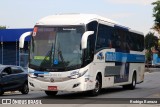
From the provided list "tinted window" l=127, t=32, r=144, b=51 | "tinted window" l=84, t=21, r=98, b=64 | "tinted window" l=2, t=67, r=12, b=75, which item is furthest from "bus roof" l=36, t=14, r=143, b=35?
"tinted window" l=127, t=32, r=144, b=51

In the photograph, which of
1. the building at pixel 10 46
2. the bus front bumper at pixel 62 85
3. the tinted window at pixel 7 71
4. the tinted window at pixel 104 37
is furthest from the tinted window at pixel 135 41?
the building at pixel 10 46

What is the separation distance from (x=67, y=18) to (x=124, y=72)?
6566 mm

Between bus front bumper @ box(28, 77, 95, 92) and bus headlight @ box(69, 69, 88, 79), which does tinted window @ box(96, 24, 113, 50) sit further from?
bus front bumper @ box(28, 77, 95, 92)

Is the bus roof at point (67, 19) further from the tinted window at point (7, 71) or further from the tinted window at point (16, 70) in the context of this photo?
the tinted window at point (16, 70)

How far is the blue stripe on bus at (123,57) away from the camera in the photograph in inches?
834

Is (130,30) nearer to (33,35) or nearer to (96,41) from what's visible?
(96,41)

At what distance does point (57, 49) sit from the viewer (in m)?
17.7

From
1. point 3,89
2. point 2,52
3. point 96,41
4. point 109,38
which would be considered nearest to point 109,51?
point 109,38

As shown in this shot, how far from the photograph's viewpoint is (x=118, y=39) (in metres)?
22.5

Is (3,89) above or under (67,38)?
under

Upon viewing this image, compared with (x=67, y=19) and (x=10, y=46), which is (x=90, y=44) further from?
(x=10, y=46)

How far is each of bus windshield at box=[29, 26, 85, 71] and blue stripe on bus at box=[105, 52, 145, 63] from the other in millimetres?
3290

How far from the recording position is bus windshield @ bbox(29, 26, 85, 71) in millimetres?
17547

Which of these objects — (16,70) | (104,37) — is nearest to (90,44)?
(104,37)
